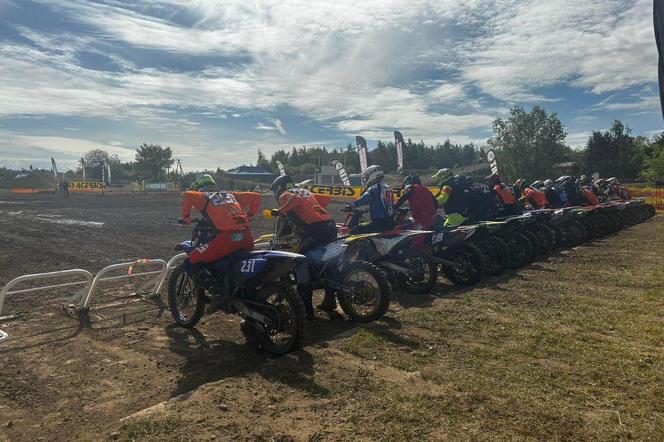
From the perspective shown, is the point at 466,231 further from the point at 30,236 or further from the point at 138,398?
the point at 30,236

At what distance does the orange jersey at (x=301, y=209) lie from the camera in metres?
6.20

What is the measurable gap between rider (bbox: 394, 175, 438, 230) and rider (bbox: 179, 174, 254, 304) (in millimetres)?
3905

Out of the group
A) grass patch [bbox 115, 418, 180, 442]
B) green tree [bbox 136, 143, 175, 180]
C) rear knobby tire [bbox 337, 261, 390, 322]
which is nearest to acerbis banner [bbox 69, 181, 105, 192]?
green tree [bbox 136, 143, 175, 180]

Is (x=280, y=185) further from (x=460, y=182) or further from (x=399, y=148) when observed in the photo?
(x=399, y=148)

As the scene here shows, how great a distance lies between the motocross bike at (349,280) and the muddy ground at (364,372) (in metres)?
0.25

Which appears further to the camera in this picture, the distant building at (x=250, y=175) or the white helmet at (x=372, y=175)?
the distant building at (x=250, y=175)

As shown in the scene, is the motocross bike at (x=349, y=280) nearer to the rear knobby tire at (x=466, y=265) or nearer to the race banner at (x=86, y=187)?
the rear knobby tire at (x=466, y=265)

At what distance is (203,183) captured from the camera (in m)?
5.96

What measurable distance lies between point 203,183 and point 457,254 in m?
4.53

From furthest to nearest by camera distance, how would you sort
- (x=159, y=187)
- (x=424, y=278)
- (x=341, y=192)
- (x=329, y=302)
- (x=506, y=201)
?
(x=159, y=187), (x=341, y=192), (x=506, y=201), (x=424, y=278), (x=329, y=302)

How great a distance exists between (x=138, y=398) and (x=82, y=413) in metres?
0.42

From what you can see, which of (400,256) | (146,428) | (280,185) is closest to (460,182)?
(400,256)

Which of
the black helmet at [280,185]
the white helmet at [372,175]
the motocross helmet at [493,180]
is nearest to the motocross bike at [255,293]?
the black helmet at [280,185]

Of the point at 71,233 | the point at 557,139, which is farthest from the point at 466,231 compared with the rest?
the point at 557,139
